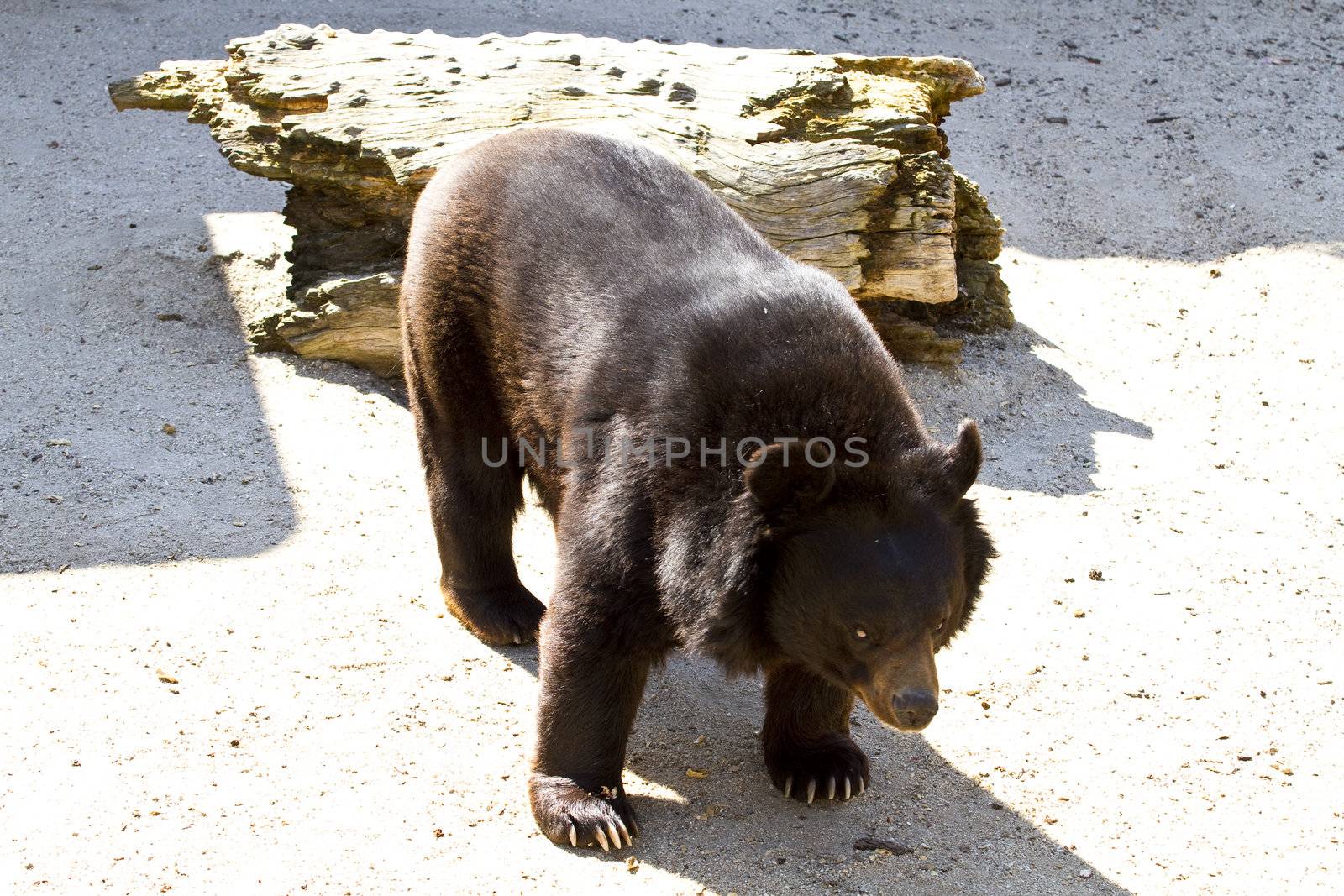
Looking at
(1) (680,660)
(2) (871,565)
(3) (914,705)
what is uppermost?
(2) (871,565)

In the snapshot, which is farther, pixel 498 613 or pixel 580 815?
pixel 498 613

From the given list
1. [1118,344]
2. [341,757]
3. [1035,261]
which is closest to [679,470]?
[341,757]

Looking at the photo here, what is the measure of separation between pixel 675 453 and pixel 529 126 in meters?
2.94

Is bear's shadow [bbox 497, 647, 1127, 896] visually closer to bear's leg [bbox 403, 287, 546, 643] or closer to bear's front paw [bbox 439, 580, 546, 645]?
bear's front paw [bbox 439, 580, 546, 645]

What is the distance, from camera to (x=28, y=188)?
8156 millimetres

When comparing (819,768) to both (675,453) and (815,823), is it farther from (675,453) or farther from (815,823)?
(675,453)

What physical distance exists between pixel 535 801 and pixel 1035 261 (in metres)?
5.67

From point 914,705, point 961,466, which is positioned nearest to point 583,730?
point 914,705

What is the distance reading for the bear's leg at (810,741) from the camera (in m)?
4.09

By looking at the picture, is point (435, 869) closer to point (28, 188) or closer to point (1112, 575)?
point (1112, 575)

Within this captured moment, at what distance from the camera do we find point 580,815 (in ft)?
12.6

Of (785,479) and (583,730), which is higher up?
(785,479)

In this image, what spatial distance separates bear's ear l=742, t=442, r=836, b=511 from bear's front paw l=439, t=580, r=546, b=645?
1738mm

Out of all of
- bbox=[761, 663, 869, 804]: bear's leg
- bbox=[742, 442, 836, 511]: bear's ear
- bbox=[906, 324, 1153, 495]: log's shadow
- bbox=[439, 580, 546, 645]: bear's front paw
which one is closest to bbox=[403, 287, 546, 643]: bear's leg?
bbox=[439, 580, 546, 645]: bear's front paw
